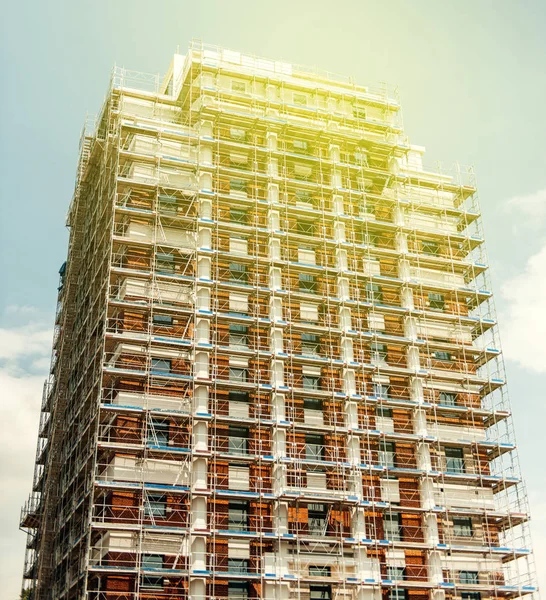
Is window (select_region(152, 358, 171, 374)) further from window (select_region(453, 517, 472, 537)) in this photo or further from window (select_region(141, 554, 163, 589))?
window (select_region(453, 517, 472, 537))

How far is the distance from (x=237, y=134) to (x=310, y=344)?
15697mm

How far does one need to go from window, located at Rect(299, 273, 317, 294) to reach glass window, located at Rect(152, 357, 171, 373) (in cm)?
1068

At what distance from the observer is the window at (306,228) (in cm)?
5738

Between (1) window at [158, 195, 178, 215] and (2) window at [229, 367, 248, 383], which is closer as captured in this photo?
(2) window at [229, 367, 248, 383]

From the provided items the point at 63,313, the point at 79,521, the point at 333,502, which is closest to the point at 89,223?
the point at 63,313

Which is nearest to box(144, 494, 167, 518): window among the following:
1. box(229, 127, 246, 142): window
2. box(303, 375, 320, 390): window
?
box(303, 375, 320, 390): window

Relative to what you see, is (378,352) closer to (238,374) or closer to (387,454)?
(387,454)

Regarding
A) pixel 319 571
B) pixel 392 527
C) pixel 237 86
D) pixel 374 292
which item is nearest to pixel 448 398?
pixel 374 292

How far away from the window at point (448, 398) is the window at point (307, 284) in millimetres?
10671

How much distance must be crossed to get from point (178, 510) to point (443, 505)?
16.2 metres

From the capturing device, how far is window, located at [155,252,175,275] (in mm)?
51906

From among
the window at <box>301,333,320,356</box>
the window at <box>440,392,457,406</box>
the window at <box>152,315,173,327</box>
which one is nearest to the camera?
the window at <box>152,315,173,327</box>

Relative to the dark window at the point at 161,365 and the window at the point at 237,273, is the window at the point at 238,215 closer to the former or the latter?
the window at the point at 237,273

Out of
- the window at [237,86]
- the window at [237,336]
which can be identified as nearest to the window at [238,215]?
the window at [237,336]
